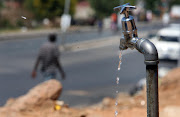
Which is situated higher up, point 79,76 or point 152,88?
point 152,88

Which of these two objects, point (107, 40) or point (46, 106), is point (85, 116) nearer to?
point (46, 106)

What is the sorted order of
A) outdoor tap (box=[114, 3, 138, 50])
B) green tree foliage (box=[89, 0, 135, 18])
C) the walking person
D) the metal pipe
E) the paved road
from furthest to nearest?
green tree foliage (box=[89, 0, 135, 18])
the paved road
the walking person
outdoor tap (box=[114, 3, 138, 50])
the metal pipe

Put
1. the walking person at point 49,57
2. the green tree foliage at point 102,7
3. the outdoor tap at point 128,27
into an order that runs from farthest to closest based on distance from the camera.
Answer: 1. the green tree foliage at point 102,7
2. the walking person at point 49,57
3. the outdoor tap at point 128,27

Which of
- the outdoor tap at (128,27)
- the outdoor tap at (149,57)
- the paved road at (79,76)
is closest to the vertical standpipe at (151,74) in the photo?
A: the outdoor tap at (149,57)

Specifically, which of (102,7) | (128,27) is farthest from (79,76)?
(102,7)

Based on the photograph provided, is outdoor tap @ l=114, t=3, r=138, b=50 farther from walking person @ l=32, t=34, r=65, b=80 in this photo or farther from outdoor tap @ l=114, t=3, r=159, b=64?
walking person @ l=32, t=34, r=65, b=80

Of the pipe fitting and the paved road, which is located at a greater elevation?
the pipe fitting

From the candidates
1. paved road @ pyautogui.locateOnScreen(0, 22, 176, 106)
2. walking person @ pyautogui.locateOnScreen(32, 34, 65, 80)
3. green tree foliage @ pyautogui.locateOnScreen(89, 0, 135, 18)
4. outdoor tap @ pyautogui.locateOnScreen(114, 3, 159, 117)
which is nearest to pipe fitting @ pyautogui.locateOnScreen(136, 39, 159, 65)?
outdoor tap @ pyautogui.locateOnScreen(114, 3, 159, 117)

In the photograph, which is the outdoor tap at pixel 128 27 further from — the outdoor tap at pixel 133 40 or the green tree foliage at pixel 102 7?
the green tree foliage at pixel 102 7

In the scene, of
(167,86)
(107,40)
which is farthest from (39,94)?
(107,40)

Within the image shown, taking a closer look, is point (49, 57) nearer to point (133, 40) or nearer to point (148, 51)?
point (133, 40)

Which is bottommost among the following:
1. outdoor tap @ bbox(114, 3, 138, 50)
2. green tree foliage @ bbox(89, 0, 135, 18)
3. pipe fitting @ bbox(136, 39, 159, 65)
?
green tree foliage @ bbox(89, 0, 135, 18)

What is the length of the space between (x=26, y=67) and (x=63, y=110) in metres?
Answer: 11.5

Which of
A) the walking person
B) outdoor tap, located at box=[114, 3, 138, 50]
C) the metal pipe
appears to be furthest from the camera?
the walking person
